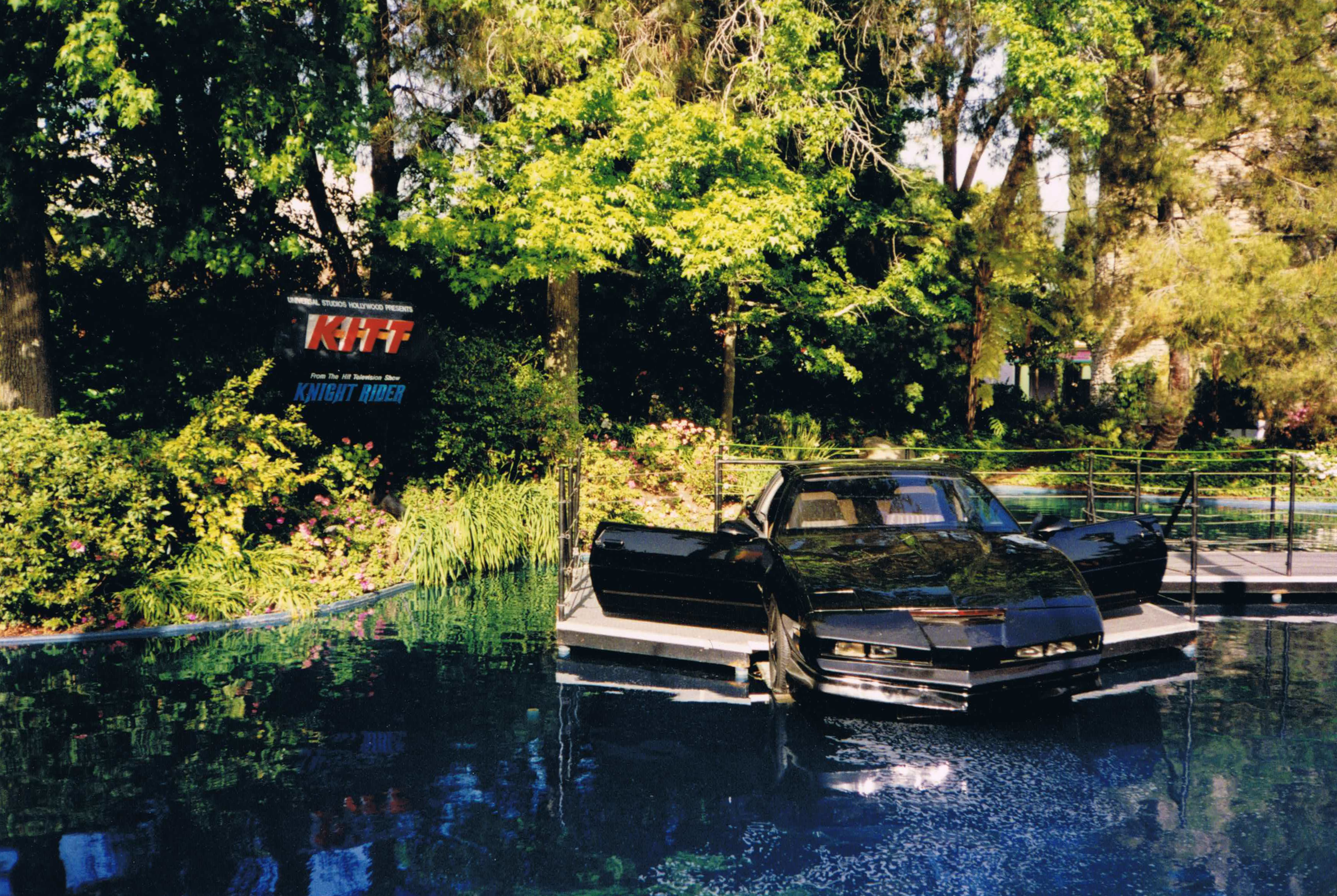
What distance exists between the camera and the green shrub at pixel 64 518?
29.4 feet

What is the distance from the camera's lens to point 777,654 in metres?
7.02

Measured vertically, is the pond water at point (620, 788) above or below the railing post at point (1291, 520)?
below

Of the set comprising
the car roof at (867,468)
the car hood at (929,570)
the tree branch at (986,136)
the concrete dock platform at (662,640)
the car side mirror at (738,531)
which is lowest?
the concrete dock platform at (662,640)

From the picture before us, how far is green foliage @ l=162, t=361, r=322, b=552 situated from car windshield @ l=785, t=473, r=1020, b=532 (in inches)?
232

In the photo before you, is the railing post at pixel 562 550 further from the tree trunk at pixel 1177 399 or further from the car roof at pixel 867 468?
the tree trunk at pixel 1177 399

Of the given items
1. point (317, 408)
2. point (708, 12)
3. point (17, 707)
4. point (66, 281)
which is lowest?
point (17, 707)

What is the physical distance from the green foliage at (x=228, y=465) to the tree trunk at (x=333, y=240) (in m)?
4.11

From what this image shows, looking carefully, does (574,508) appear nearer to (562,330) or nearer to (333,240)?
(562,330)

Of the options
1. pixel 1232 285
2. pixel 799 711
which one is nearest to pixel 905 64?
pixel 1232 285

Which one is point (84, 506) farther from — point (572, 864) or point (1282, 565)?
point (1282, 565)

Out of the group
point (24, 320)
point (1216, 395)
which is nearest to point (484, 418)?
point (24, 320)

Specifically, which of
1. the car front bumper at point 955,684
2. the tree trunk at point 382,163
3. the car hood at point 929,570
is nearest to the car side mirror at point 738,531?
the car hood at point 929,570

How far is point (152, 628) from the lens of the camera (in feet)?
31.1

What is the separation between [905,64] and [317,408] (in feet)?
44.6
